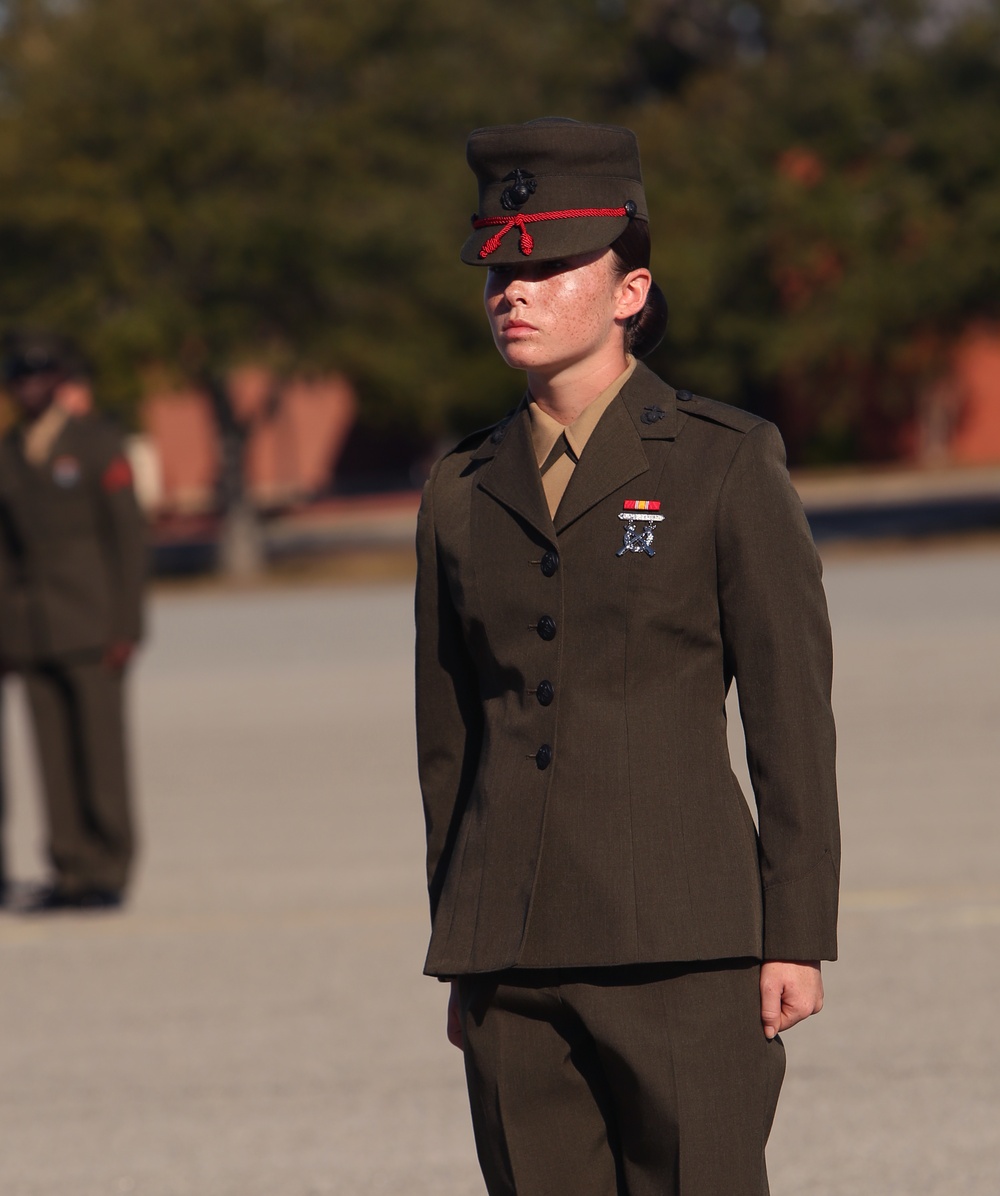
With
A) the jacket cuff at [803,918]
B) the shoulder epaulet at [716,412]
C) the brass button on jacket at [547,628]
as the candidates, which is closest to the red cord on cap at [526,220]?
the shoulder epaulet at [716,412]

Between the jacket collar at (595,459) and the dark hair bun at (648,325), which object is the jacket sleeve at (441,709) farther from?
the dark hair bun at (648,325)

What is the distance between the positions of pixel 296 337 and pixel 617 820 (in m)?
27.3

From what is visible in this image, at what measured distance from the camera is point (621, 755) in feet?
8.92

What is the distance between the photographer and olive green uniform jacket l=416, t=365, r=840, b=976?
2.69 meters

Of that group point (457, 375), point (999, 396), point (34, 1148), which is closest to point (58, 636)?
point (34, 1148)

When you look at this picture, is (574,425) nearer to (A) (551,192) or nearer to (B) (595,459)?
(B) (595,459)

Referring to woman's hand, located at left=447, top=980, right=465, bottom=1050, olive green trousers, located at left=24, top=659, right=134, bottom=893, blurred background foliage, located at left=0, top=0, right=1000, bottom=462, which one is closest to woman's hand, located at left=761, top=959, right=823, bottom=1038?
woman's hand, located at left=447, top=980, right=465, bottom=1050

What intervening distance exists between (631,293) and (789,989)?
101cm

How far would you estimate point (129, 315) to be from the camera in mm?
27391

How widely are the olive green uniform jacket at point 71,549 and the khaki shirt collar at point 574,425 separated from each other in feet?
16.4

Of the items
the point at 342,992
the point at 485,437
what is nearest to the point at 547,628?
the point at 485,437

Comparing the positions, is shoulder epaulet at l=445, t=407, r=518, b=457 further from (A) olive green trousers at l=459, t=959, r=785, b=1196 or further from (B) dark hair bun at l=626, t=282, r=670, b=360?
(A) olive green trousers at l=459, t=959, r=785, b=1196

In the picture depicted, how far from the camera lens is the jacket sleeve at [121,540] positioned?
7656 millimetres

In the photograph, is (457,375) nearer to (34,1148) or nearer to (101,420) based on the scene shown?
(101,420)
